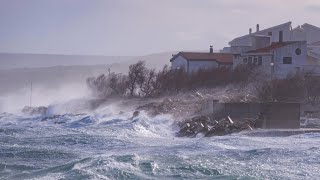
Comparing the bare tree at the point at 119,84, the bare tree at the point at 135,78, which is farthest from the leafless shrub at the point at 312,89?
the bare tree at the point at 119,84

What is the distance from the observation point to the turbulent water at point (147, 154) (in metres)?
15.4

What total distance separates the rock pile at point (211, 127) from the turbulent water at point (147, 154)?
68cm

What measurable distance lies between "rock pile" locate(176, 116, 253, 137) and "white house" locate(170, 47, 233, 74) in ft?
59.0

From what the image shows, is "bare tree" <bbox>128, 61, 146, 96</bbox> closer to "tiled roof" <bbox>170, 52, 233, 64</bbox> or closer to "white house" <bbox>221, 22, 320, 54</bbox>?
"tiled roof" <bbox>170, 52, 233, 64</bbox>

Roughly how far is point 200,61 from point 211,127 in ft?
68.6

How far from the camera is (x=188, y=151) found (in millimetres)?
18953

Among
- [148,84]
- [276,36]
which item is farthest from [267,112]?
[276,36]

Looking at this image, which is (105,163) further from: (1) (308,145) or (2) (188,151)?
(1) (308,145)

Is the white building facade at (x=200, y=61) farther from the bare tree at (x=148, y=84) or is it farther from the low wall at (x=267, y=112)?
the low wall at (x=267, y=112)

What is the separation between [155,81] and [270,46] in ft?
27.7

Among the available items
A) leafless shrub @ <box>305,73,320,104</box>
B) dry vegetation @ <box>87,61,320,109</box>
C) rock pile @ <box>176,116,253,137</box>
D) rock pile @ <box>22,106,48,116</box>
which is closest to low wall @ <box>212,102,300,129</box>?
rock pile @ <box>176,116,253,137</box>

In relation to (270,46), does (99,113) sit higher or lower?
lower

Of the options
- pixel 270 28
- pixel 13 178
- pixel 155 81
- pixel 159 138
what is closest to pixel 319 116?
pixel 159 138

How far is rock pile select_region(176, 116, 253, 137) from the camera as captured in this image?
23.8 meters
